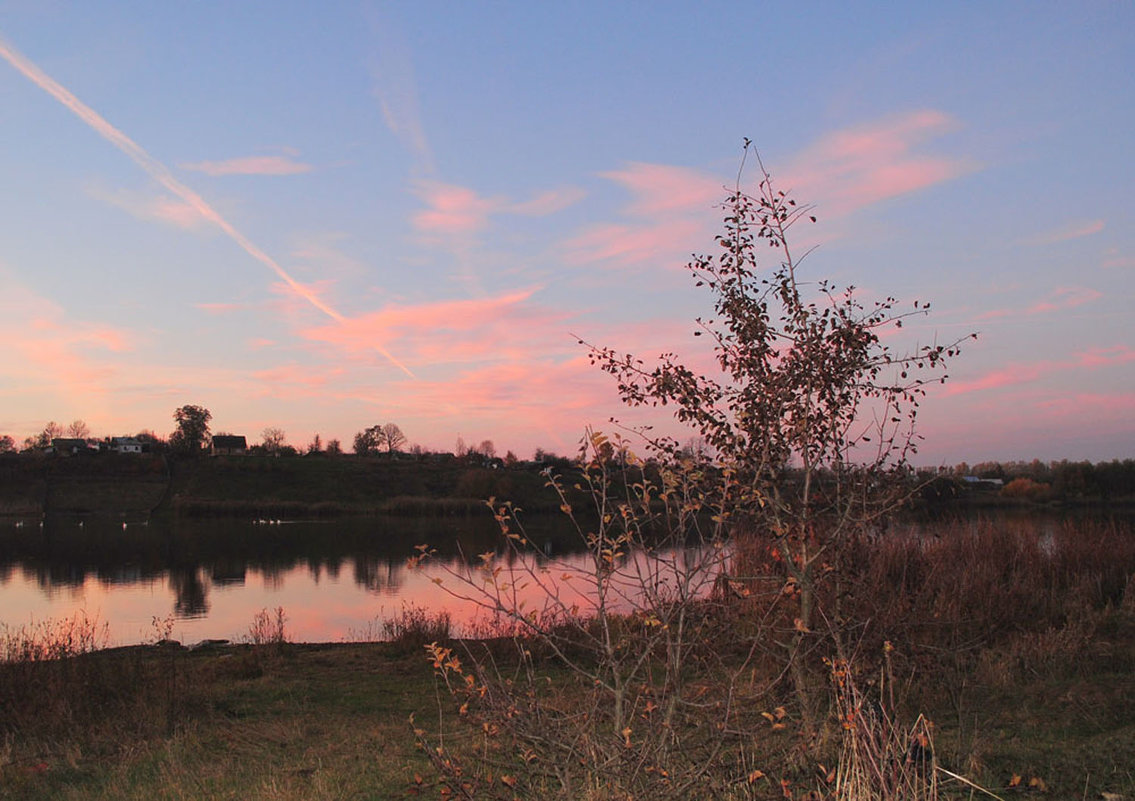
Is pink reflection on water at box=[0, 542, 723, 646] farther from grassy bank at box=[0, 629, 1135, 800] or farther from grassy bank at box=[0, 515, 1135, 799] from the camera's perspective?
grassy bank at box=[0, 629, 1135, 800]

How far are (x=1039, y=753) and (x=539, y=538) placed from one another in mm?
44645

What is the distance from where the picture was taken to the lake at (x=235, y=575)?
23.2m

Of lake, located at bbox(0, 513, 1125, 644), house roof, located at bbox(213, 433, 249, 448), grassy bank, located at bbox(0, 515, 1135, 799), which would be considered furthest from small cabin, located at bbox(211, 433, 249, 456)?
grassy bank, located at bbox(0, 515, 1135, 799)

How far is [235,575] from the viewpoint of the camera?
33.9 metres

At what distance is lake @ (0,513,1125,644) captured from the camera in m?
23.2

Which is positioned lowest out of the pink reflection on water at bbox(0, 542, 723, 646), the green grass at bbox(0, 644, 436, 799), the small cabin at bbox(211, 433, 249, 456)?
the pink reflection on water at bbox(0, 542, 723, 646)

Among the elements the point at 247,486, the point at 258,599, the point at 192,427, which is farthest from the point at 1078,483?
the point at 192,427

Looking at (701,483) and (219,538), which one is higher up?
(701,483)

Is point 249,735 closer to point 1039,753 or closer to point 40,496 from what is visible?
point 1039,753

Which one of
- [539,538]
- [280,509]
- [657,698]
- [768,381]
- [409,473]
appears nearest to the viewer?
[657,698]

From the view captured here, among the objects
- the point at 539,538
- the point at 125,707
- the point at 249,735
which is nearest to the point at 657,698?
the point at 249,735

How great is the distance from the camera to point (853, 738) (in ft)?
15.5

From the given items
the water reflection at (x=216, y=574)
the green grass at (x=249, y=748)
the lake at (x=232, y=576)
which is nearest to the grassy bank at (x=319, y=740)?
the green grass at (x=249, y=748)

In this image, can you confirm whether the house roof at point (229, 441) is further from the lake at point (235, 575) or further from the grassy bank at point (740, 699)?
the grassy bank at point (740, 699)
